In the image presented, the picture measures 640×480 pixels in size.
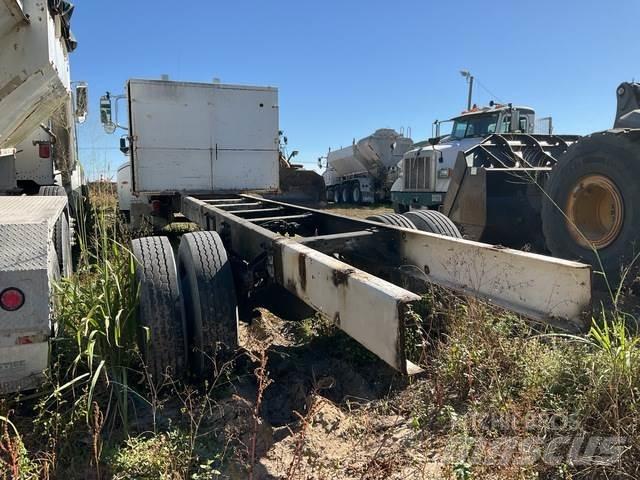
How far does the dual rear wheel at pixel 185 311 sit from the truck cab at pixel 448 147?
8282 millimetres

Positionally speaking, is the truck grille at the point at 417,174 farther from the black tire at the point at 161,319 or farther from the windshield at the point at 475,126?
the black tire at the point at 161,319

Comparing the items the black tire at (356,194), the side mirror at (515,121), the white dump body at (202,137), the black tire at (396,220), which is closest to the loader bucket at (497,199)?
the black tire at (396,220)

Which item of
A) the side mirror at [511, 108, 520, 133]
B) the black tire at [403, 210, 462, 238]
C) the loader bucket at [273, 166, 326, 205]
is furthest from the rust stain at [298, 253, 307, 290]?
the loader bucket at [273, 166, 326, 205]

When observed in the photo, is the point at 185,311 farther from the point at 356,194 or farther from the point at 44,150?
the point at 356,194

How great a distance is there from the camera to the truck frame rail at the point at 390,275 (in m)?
2.05

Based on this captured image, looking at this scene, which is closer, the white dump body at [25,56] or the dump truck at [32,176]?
the dump truck at [32,176]

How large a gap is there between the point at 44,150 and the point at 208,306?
5505 mm

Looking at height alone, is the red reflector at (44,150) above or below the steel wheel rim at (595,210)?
above

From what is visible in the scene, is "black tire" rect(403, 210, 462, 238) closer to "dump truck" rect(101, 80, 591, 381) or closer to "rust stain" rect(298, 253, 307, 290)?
"dump truck" rect(101, 80, 591, 381)

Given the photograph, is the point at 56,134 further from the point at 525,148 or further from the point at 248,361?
the point at 525,148

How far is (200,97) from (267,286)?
6.19 meters

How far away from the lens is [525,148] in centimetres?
684

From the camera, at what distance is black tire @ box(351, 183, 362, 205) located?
75.7 ft

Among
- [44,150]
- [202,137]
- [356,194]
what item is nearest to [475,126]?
[202,137]
